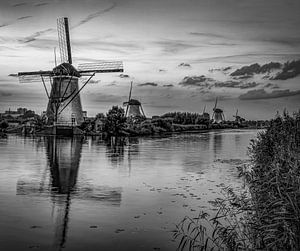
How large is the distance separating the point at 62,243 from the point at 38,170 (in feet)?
47.4

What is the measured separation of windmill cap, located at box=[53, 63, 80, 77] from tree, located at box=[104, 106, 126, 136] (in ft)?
29.6

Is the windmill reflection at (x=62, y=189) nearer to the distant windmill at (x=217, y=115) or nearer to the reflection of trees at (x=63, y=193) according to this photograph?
the reflection of trees at (x=63, y=193)

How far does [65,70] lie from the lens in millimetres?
67625

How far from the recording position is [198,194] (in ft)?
55.8

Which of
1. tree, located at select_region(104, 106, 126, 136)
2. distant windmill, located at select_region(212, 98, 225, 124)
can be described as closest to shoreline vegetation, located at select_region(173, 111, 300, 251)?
tree, located at select_region(104, 106, 126, 136)

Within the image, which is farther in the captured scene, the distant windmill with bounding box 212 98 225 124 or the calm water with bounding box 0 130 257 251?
the distant windmill with bounding box 212 98 225 124

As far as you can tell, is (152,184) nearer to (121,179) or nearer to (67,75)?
(121,179)

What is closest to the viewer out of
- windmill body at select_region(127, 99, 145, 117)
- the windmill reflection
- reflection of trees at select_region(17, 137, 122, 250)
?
the windmill reflection

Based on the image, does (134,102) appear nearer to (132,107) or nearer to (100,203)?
(132,107)

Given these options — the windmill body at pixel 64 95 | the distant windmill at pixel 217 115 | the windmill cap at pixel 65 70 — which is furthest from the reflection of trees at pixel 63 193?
the distant windmill at pixel 217 115

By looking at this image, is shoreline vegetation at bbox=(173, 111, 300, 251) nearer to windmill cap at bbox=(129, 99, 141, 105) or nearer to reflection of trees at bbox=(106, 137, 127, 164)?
reflection of trees at bbox=(106, 137, 127, 164)

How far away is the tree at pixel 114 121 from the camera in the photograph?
239 feet

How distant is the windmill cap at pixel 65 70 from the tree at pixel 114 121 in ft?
29.6

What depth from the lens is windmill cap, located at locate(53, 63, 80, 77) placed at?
6769 centimetres
